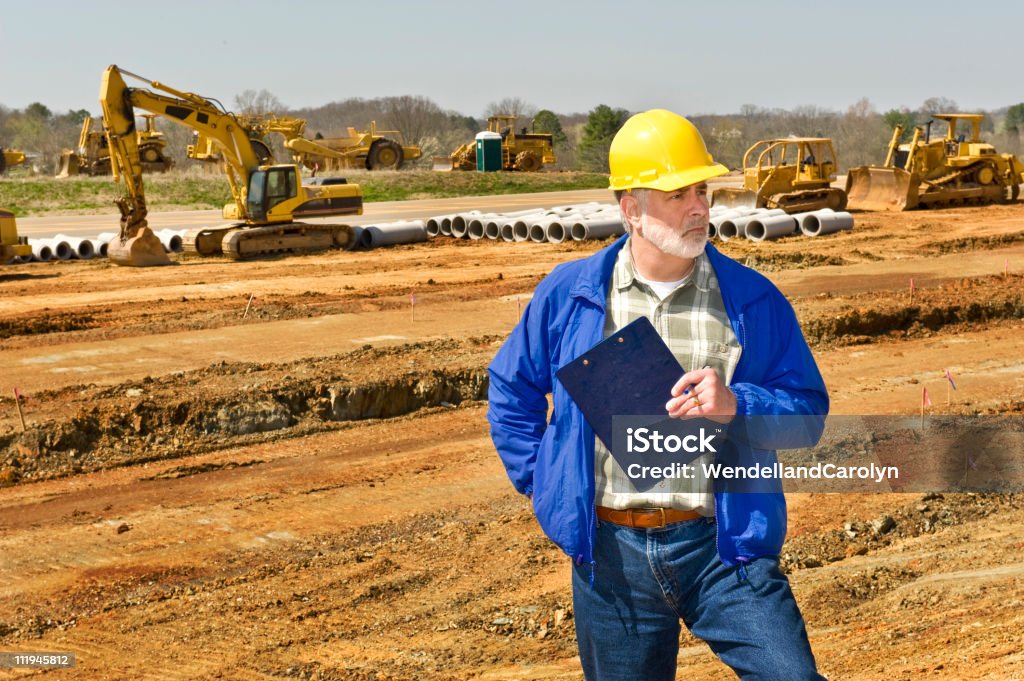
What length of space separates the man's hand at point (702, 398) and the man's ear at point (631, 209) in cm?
53

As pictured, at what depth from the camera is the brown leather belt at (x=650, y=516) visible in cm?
322

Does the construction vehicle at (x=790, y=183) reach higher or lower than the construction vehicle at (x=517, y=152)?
lower

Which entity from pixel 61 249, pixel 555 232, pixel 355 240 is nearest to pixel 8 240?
pixel 61 249

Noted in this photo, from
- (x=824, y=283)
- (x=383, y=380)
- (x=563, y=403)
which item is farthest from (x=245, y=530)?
(x=824, y=283)

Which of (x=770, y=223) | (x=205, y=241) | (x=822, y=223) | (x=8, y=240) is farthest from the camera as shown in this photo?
(x=822, y=223)

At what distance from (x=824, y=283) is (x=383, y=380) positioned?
30.9 ft

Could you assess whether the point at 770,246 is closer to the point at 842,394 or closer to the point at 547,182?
the point at 842,394

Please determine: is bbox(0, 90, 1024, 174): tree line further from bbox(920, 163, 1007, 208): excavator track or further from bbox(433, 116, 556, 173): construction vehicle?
bbox(920, 163, 1007, 208): excavator track

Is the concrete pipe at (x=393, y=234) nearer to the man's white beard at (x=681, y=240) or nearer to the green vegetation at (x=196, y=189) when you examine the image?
the green vegetation at (x=196, y=189)

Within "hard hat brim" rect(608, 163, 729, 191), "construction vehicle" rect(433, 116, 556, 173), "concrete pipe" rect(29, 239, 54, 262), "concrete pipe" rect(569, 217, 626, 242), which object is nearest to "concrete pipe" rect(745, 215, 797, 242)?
"concrete pipe" rect(569, 217, 626, 242)

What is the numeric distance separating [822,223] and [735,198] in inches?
143

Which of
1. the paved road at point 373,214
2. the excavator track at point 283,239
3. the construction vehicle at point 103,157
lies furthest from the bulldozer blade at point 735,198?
the construction vehicle at point 103,157

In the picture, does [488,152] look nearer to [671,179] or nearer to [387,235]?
[387,235]

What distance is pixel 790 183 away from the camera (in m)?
29.0
